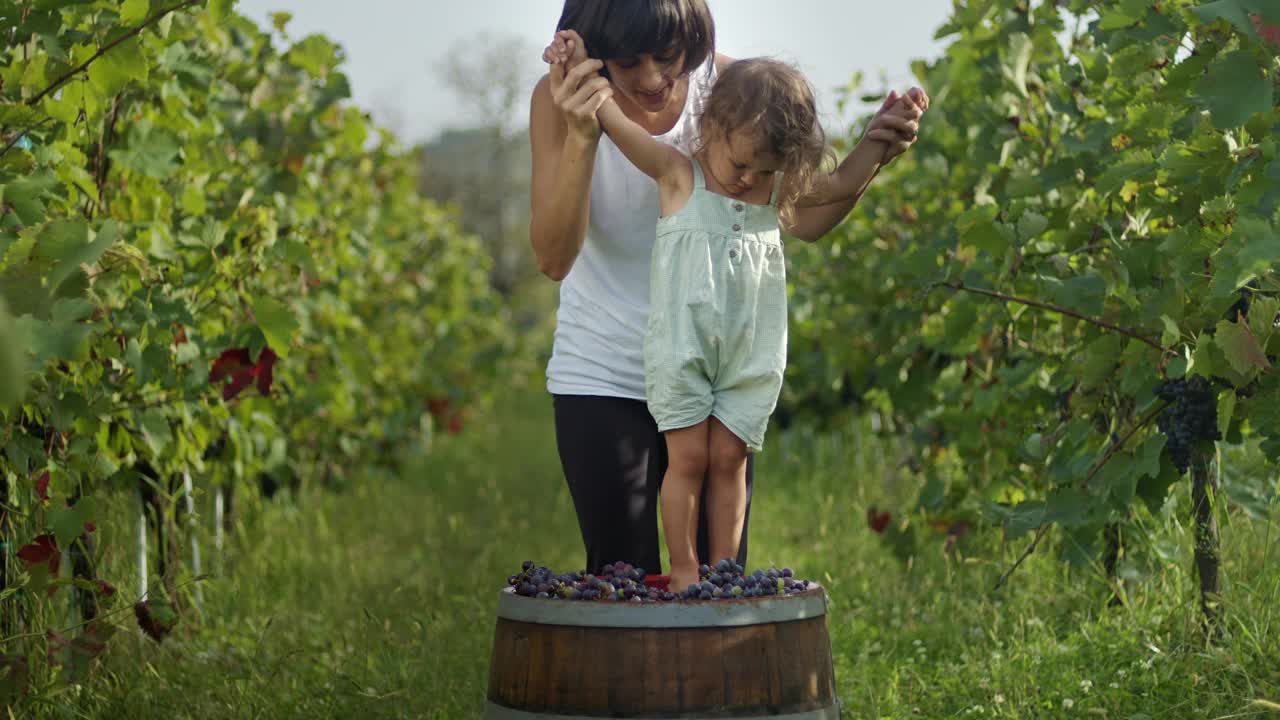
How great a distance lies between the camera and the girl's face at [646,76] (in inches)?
98.1

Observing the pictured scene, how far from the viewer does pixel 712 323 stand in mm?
2379

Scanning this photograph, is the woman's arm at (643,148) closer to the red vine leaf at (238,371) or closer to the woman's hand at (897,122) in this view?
the woman's hand at (897,122)

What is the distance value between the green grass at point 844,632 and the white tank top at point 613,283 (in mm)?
927

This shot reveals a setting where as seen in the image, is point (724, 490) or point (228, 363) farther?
point (228, 363)

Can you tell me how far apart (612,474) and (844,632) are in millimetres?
1577

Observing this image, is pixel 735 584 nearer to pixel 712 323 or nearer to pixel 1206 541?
pixel 712 323

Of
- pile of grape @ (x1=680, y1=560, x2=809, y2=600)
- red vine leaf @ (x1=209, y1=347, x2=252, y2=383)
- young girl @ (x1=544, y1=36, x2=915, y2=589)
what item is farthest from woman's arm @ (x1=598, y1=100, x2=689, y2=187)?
red vine leaf @ (x1=209, y1=347, x2=252, y2=383)

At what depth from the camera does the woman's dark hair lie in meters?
2.42

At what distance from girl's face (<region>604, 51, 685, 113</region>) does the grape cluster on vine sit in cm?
130

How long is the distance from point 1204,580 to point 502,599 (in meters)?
1.78

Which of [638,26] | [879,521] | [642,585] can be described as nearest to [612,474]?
[642,585]

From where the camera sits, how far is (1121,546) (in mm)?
3742

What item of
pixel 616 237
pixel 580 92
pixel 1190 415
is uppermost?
pixel 580 92

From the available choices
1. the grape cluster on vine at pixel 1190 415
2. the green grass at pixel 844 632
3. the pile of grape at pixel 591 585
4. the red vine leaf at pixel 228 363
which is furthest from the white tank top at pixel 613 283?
the red vine leaf at pixel 228 363
